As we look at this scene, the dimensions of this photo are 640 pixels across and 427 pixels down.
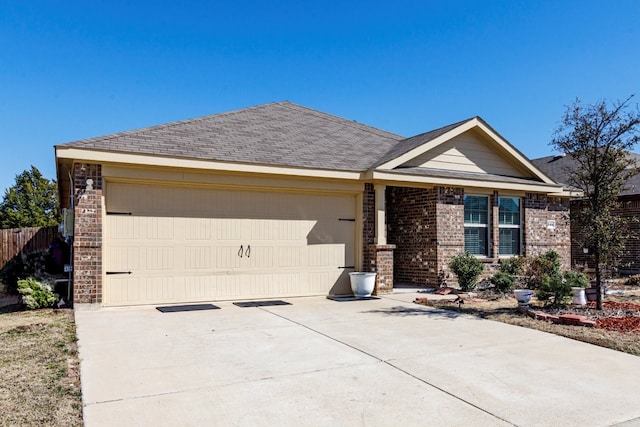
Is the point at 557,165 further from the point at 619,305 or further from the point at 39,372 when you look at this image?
the point at 39,372

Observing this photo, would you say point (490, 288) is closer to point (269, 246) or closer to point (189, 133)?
point (269, 246)

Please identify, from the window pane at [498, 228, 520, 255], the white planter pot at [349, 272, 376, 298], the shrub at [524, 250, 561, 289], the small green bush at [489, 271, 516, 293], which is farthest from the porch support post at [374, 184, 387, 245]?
the shrub at [524, 250, 561, 289]

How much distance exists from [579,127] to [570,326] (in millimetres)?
3464

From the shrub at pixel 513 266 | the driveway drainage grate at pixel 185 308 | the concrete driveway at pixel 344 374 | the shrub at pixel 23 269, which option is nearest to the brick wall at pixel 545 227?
the shrub at pixel 513 266

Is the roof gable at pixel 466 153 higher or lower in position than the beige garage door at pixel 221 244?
higher

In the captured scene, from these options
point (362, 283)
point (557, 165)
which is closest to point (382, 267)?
point (362, 283)

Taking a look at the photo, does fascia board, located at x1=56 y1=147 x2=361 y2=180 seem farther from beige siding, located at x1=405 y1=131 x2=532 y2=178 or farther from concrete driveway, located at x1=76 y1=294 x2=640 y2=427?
concrete driveway, located at x1=76 y1=294 x2=640 y2=427

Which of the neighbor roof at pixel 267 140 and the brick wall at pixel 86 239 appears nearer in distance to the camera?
the brick wall at pixel 86 239

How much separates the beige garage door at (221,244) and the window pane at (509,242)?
4316 millimetres

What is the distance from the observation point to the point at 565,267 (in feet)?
46.9

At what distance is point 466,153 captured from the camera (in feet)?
42.8

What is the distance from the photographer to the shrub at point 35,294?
28.4 feet

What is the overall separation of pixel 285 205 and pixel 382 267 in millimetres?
2590

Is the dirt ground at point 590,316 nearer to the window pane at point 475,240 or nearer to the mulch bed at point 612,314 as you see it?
the mulch bed at point 612,314
